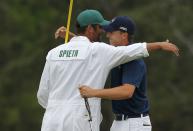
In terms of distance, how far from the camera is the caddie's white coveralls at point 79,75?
9.99 meters

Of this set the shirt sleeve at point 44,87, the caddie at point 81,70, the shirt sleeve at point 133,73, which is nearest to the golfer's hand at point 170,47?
the caddie at point 81,70

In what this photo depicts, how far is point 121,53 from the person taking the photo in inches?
392

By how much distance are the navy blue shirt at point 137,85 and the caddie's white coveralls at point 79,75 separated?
14cm

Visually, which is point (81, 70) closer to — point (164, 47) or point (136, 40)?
point (164, 47)

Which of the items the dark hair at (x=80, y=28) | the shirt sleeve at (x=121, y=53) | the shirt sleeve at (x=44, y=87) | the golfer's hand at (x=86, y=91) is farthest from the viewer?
the shirt sleeve at (x=44, y=87)

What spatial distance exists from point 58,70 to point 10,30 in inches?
970

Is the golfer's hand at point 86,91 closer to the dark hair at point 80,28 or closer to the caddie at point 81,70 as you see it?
the caddie at point 81,70

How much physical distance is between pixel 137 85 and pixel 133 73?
118 millimetres

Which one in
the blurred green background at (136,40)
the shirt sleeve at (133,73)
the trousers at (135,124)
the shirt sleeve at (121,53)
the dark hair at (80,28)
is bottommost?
the trousers at (135,124)

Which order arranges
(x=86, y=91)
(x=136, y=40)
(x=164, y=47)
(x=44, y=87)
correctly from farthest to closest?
(x=136, y=40) → (x=44, y=87) → (x=164, y=47) → (x=86, y=91)

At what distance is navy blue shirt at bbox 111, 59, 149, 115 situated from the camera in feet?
33.2

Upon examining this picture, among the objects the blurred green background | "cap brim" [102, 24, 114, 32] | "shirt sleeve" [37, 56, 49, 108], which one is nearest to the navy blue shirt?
"cap brim" [102, 24, 114, 32]

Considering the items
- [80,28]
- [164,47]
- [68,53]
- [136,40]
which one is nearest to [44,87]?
[68,53]

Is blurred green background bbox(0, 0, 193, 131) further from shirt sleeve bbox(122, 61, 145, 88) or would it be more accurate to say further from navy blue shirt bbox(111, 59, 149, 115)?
shirt sleeve bbox(122, 61, 145, 88)
